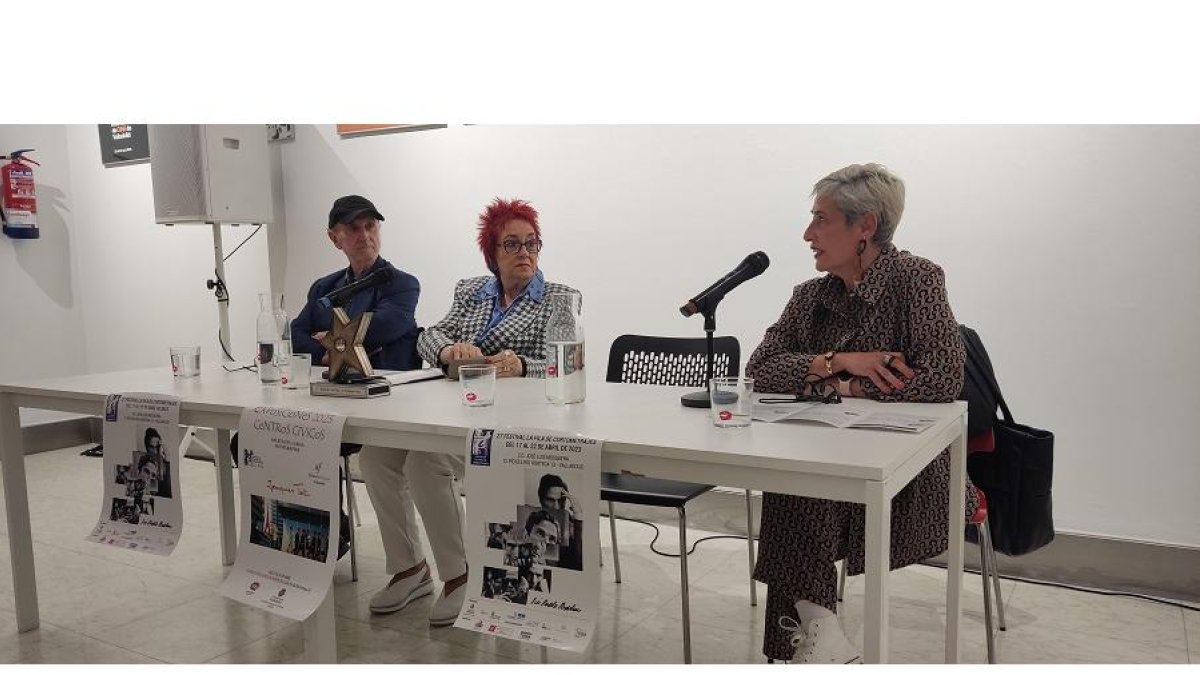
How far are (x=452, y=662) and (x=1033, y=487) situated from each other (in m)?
1.53

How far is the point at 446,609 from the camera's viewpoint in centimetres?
246

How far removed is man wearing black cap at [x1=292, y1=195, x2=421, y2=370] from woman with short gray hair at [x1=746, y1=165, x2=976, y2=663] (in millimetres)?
1341

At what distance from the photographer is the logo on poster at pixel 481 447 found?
5.42ft

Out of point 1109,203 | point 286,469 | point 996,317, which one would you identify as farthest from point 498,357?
point 1109,203

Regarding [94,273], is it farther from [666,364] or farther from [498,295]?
[666,364]

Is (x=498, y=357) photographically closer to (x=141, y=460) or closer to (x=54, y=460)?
(x=141, y=460)

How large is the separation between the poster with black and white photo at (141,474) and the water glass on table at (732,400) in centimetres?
139

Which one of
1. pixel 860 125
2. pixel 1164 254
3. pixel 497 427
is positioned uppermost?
pixel 860 125

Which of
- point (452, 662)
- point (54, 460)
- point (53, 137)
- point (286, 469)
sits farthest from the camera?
point (53, 137)

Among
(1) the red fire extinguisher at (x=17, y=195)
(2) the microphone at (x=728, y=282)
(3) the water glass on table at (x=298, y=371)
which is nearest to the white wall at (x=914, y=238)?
(1) the red fire extinguisher at (x=17, y=195)

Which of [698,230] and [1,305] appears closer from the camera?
[698,230]

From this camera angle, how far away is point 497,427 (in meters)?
1.67

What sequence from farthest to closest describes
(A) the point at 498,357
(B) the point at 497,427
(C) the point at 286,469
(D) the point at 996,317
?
(D) the point at 996,317 < (A) the point at 498,357 < (C) the point at 286,469 < (B) the point at 497,427

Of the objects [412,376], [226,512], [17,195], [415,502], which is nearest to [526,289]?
[412,376]
